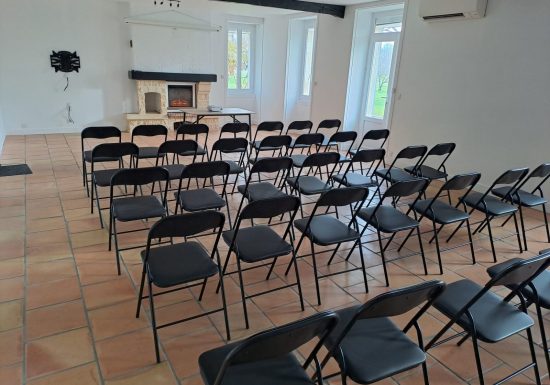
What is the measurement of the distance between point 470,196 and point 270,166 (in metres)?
2.05

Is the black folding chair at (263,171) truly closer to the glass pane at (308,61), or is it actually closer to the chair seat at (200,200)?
the chair seat at (200,200)

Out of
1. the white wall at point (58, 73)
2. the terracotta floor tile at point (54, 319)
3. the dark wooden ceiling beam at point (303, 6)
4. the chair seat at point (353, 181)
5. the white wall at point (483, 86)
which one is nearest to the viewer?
the terracotta floor tile at point (54, 319)

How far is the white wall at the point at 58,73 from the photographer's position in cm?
747

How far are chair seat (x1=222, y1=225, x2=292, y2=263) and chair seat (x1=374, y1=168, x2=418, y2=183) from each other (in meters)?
2.04

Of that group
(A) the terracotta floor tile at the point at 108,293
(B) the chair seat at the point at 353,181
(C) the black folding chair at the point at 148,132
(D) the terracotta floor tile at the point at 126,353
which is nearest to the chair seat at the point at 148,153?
(C) the black folding chair at the point at 148,132

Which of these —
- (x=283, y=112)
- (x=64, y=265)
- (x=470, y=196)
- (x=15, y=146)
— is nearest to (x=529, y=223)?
(x=470, y=196)

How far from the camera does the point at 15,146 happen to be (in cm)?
681

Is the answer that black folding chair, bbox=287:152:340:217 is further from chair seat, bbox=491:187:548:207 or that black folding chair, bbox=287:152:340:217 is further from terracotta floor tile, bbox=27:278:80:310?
terracotta floor tile, bbox=27:278:80:310

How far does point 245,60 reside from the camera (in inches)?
409

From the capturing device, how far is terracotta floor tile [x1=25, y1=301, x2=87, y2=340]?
229 centimetres

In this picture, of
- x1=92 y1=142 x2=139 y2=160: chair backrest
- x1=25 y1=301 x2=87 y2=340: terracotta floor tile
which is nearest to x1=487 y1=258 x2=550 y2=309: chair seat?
x1=25 y1=301 x2=87 y2=340: terracotta floor tile

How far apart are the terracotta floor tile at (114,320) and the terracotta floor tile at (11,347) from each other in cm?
37

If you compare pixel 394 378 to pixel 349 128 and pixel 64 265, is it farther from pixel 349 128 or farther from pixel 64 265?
pixel 349 128

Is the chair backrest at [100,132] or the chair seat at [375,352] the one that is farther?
the chair backrest at [100,132]
